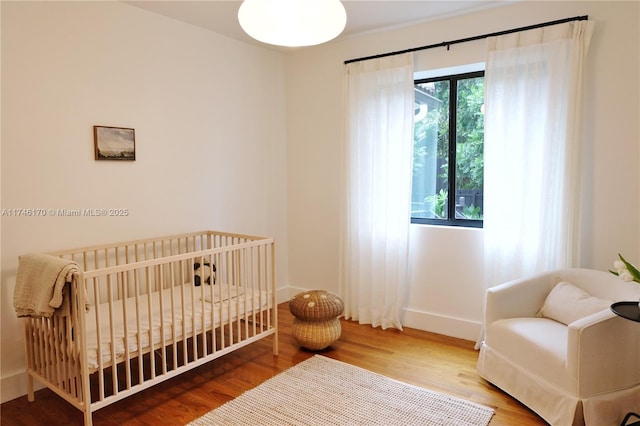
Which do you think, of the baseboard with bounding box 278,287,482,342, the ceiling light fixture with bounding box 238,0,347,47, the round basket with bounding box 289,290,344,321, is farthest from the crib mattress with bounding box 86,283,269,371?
the ceiling light fixture with bounding box 238,0,347,47

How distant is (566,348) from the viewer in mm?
2211

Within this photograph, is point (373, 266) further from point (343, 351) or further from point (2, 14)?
point (2, 14)

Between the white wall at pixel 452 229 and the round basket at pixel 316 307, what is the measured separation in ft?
2.79

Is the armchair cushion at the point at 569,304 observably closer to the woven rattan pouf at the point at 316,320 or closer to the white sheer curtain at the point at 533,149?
the white sheer curtain at the point at 533,149

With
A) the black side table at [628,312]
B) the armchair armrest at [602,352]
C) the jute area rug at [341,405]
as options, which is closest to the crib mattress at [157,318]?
the jute area rug at [341,405]

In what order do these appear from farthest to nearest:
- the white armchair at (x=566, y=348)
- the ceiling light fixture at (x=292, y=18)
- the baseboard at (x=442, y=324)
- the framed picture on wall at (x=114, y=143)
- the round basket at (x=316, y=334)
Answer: the baseboard at (x=442, y=324) < the round basket at (x=316, y=334) < the framed picture on wall at (x=114, y=143) < the white armchair at (x=566, y=348) < the ceiling light fixture at (x=292, y=18)

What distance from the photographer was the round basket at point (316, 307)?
316cm

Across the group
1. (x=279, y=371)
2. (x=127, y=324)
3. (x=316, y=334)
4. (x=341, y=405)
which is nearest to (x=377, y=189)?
(x=316, y=334)

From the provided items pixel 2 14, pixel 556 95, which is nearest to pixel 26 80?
pixel 2 14

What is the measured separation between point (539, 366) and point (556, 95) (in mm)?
1714

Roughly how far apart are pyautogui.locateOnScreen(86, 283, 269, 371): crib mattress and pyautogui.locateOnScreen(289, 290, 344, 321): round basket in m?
0.24

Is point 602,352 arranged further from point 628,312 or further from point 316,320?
point 316,320

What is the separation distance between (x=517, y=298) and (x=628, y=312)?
685mm

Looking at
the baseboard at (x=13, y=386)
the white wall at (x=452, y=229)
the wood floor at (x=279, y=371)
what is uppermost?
the white wall at (x=452, y=229)
